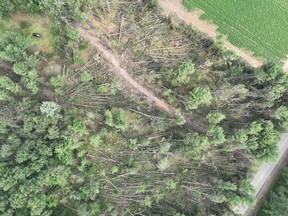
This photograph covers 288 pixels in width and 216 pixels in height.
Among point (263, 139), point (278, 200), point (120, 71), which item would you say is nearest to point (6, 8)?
point (120, 71)

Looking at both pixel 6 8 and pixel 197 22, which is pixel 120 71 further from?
pixel 6 8

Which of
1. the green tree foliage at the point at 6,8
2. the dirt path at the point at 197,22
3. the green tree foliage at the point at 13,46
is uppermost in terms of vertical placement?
the dirt path at the point at 197,22

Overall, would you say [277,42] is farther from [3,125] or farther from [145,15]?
[3,125]

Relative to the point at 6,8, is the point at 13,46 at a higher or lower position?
lower

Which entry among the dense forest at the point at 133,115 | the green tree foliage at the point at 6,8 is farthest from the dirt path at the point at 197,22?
the green tree foliage at the point at 6,8

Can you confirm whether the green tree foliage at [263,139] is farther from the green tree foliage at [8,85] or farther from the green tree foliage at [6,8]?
the green tree foliage at [6,8]

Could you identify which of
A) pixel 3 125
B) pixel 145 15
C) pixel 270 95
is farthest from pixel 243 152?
pixel 3 125
